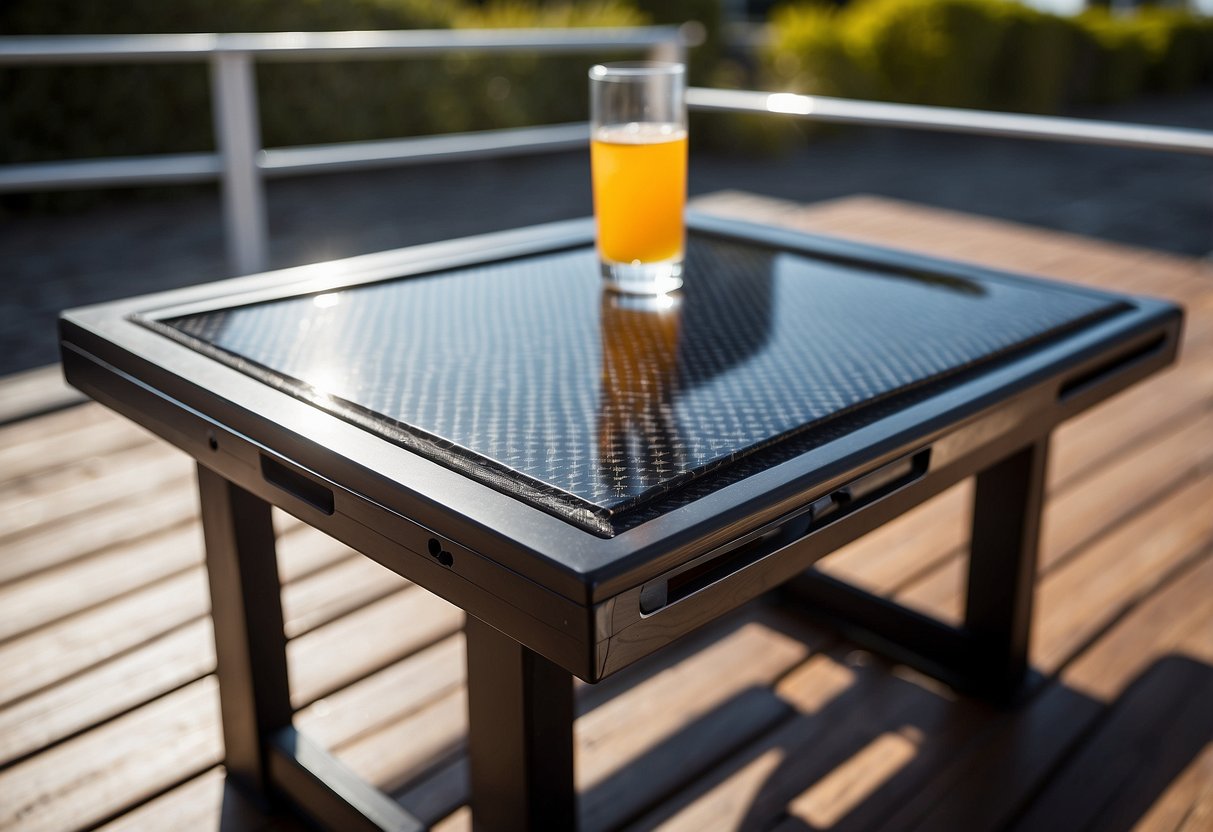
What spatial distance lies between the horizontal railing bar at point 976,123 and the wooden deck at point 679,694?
0.86 m

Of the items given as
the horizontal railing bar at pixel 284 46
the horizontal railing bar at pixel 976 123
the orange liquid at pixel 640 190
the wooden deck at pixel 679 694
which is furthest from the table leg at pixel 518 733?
the horizontal railing bar at pixel 284 46

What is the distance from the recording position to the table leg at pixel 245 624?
1.21 metres

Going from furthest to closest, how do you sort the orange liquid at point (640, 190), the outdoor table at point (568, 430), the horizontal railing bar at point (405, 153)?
the horizontal railing bar at point (405, 153) < the orange liquid at point (640, 190) < the outdoor table at point (568, 430)

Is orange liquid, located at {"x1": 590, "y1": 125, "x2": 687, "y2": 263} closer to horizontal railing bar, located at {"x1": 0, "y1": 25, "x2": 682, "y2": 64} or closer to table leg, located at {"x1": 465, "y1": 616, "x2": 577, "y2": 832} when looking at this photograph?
table leg, located at {"x1": 465, "y1": 616, "x2": 577, "y2": 832}

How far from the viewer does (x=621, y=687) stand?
1.60 meters

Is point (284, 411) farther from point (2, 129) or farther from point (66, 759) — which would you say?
point (2, 129)

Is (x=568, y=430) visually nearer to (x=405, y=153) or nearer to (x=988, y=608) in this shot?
(x=988, y=608)

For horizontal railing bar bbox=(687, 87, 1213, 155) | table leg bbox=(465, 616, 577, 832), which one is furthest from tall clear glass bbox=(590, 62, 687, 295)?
horizontal railing bar bbox=(687, 87, 1213, 155)

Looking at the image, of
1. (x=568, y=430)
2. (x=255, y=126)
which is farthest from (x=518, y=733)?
(x=255, y=126)

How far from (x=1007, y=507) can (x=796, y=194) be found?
5.01 m

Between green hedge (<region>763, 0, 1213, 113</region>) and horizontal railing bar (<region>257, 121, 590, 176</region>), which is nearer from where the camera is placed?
horizontal railing bar (<region>257, 121, 590, 176</region>)

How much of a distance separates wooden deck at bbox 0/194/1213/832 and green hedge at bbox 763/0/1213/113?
20.3 ft

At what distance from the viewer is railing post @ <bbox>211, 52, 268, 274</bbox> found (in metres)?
3.06

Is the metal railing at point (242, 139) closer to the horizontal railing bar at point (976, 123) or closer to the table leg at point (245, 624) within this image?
the horizontal railing bar at point (976, 123)
